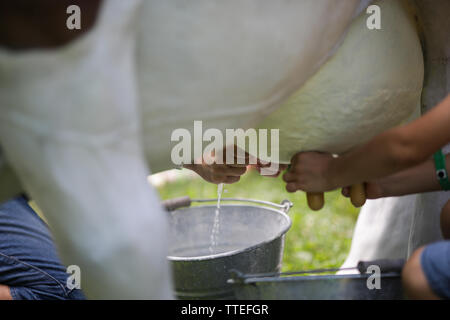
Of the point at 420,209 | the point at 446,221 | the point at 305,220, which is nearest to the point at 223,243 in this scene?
the point at 420,209

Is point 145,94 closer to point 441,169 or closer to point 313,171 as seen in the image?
point 313,171

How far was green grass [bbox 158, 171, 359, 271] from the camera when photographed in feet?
6.90

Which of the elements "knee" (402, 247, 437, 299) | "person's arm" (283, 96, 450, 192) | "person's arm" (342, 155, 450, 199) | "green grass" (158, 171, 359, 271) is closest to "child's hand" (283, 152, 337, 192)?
"person's arm" (283, 96, 450, 192)

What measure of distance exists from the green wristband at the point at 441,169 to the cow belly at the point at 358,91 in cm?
12

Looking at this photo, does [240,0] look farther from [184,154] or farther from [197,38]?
[184,154]

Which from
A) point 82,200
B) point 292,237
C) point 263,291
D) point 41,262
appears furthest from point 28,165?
point 292,237

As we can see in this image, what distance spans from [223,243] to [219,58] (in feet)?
2.80

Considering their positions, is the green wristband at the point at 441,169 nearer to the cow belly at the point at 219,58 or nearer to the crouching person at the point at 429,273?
the crouching person at the point at 429,273

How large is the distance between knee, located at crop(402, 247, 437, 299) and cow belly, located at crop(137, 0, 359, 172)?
0.34m

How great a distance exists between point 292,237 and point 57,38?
5.73ft

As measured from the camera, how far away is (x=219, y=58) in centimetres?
83

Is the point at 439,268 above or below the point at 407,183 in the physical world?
below

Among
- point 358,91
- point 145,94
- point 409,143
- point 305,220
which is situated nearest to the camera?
point 145,94
